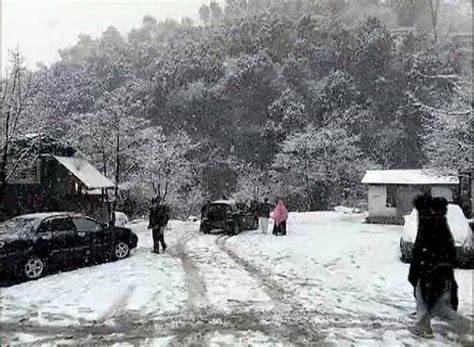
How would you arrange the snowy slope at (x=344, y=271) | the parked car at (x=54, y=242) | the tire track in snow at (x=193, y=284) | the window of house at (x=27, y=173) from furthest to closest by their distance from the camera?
the window of house at (x=27, y=173) → the parked car at (x=54, y=242) → the tire track in snow at (x=193, y=284) → the snowy slope at (x=344, y=271)

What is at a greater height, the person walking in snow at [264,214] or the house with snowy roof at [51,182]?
the house with snowy roof at [51,182]

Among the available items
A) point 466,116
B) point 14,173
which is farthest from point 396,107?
point 14,173

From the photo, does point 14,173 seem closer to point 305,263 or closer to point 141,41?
point 141,41

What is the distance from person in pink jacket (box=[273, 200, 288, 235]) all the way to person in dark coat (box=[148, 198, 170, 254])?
70.5 inches

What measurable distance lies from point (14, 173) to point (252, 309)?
5.52 m

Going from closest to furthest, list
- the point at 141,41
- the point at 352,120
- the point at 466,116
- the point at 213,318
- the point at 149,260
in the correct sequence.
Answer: the point at 213,318
the point at 141,41
the point at 149,260
the point at 352,120
the point at 466,116

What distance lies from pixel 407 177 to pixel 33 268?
5.96 m

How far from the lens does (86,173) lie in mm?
11773

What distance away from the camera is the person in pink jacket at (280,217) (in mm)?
7766

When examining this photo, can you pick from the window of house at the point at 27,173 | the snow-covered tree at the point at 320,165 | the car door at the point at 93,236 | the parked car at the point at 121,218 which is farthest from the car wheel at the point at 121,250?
the parked car at the point at 121,218

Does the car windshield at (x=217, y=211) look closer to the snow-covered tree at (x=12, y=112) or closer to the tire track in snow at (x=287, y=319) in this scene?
the tire track in snow at (x=287, y=319)

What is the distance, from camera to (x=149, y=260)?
6.31m

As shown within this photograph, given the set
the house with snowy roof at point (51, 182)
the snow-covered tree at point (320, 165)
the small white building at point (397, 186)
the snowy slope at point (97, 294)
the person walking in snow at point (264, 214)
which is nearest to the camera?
the snowy slope at point (97, 294)

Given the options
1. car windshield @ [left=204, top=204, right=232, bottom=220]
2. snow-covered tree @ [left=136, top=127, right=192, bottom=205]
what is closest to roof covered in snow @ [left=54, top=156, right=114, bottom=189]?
snow-covered tree @ [left=136, top=127, right=192, bottom=205]
